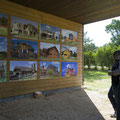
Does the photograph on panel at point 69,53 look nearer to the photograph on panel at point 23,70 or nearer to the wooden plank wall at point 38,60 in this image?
the wooden plank wall at point 38,60

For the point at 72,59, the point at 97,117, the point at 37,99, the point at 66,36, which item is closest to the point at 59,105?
the point at 37,99

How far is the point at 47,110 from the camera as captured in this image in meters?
4.18

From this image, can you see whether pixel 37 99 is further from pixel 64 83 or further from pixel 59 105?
pixel 64 83

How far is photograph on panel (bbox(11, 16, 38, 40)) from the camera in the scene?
5055 millimetres

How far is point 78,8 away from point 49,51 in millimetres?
2294

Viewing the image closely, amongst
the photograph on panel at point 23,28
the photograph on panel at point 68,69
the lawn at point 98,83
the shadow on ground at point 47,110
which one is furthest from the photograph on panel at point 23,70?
the lawn at point 98,83

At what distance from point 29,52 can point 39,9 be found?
194 cm

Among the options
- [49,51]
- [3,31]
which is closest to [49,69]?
[49,51]

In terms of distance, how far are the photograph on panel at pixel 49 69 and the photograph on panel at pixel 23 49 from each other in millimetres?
631

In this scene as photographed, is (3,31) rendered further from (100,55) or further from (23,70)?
(100,55)

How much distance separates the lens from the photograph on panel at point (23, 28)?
199 inches

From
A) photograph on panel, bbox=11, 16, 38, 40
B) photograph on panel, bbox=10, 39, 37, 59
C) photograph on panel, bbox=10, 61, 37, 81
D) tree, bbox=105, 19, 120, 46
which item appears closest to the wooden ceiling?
photograph on panel, bbox=11, 16, 38, 40

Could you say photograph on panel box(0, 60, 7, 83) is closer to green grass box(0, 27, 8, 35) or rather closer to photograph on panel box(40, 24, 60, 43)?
green grass box(0, 27, 8, 35)

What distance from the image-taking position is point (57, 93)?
632 centimetres
